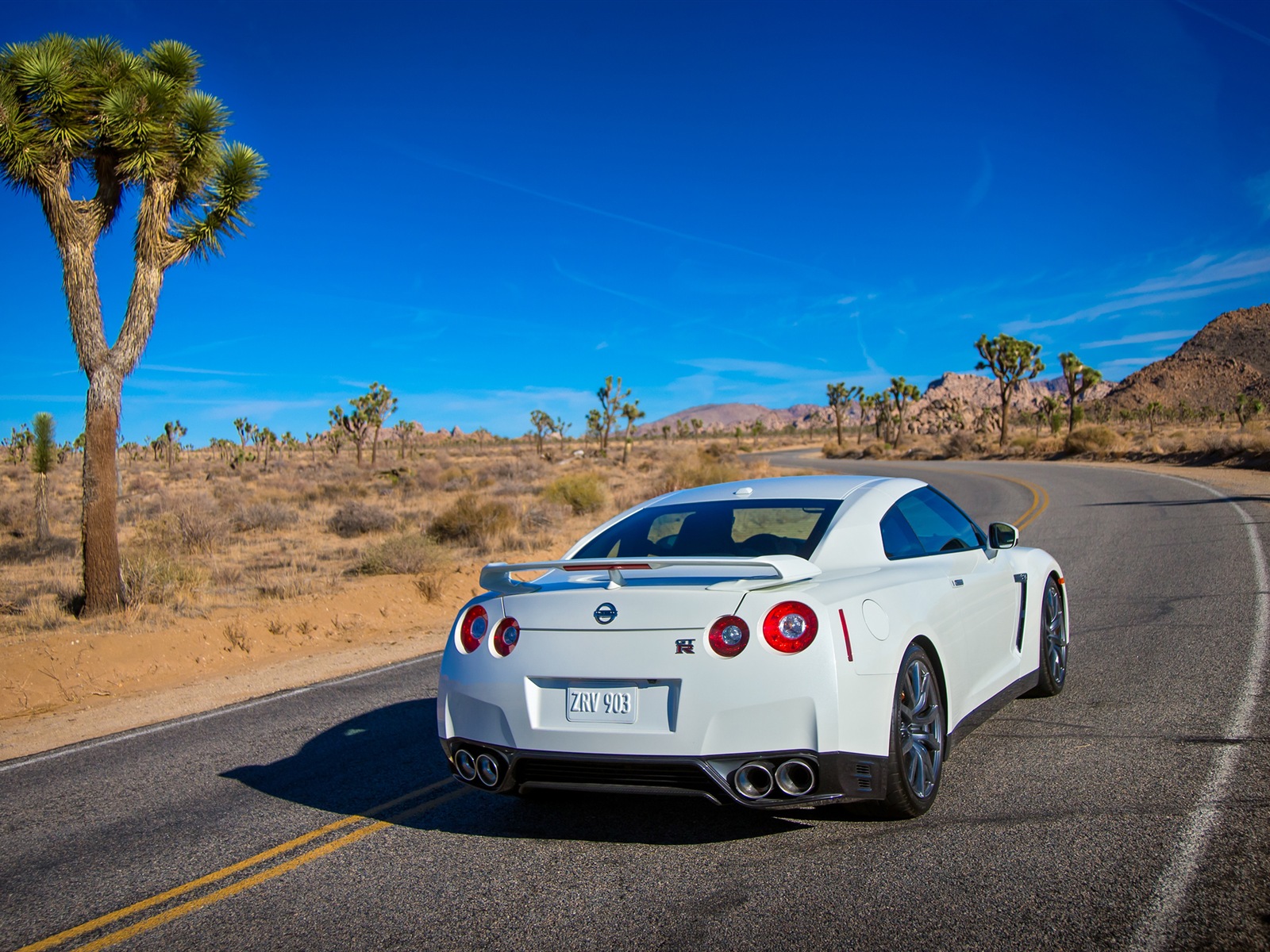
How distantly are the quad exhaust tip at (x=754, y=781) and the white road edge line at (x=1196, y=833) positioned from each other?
130 cm

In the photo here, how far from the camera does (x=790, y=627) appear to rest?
3.61m

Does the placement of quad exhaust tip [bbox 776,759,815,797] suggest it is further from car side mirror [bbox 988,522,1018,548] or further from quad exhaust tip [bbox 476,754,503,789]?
car side mirror [bbox 988,522,1018,548]

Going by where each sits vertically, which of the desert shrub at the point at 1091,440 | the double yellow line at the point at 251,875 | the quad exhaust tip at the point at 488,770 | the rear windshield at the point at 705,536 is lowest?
the double yellow line at the point at 251,875

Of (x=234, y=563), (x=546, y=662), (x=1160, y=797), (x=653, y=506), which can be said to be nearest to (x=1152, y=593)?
(x=1160, y=797)

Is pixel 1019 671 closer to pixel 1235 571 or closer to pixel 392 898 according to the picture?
pixel 392 898

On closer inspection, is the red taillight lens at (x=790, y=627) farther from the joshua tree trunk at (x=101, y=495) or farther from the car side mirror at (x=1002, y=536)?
the joshua tree trunk at (x=101, y=495)

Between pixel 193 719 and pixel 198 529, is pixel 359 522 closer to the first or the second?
pixel 198 529

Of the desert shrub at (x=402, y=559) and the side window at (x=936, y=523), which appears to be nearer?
the side window at (x=936, y=523)

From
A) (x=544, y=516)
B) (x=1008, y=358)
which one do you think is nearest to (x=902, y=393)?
(x=1008, y=358)

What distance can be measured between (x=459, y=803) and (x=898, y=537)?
106 inches

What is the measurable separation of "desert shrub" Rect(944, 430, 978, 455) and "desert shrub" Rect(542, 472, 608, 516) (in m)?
43.8

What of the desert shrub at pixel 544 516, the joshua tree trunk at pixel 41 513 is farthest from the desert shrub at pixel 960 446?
the joshua tree trunk at pixel 41 513

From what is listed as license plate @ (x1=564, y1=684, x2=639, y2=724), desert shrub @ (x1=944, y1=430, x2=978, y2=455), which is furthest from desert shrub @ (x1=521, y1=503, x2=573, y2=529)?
desert shrub @ (x1=944, y1=430, x2=978, y2=455)

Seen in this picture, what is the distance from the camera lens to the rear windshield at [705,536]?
14.8 ft
